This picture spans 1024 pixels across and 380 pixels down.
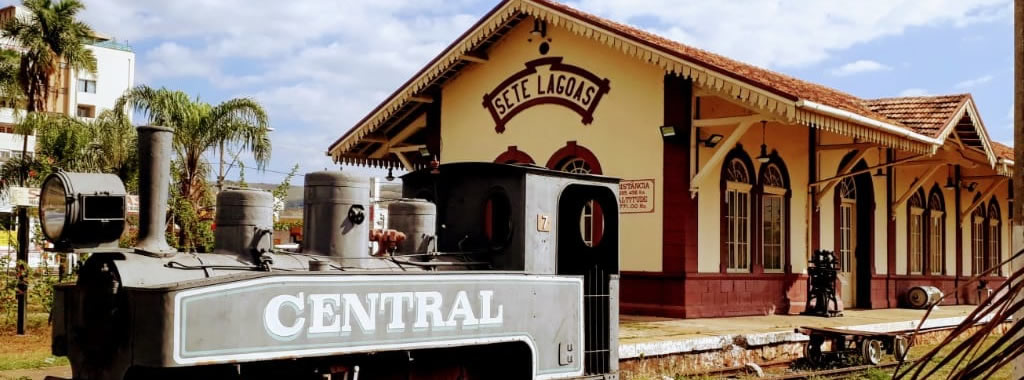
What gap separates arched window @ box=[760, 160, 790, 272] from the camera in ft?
51.6

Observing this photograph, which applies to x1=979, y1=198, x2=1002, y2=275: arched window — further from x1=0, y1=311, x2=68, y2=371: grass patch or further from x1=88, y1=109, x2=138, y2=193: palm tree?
x1=0, y1=311, x2=68, y2=371: grass patch

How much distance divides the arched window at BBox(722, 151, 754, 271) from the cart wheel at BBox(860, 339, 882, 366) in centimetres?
314

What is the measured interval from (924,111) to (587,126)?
6.46 meters

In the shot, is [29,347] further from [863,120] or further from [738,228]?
[863,120]

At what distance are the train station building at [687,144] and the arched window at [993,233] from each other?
19.7 ft

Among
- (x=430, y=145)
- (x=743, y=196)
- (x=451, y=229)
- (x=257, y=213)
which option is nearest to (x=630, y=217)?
(x=743, y=196)

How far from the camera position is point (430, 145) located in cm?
1748

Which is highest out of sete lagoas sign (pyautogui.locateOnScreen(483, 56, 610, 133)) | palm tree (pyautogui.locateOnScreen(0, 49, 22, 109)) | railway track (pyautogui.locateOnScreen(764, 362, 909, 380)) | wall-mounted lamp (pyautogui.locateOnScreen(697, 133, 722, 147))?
palm tree (pyautogui.locateOnScreen(0, 49, 22, 109))

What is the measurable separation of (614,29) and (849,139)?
17.6 feet

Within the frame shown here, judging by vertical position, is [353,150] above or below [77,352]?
above

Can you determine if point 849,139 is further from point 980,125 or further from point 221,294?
point 221,294

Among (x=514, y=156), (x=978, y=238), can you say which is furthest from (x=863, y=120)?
(x=978, y=238)

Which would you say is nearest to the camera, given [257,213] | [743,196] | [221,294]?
[221,294]

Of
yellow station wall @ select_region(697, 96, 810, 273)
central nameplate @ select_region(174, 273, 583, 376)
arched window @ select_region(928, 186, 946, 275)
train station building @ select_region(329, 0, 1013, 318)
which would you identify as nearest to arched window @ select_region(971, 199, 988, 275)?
arched window @ select_region(928, 186, 946, 275)
